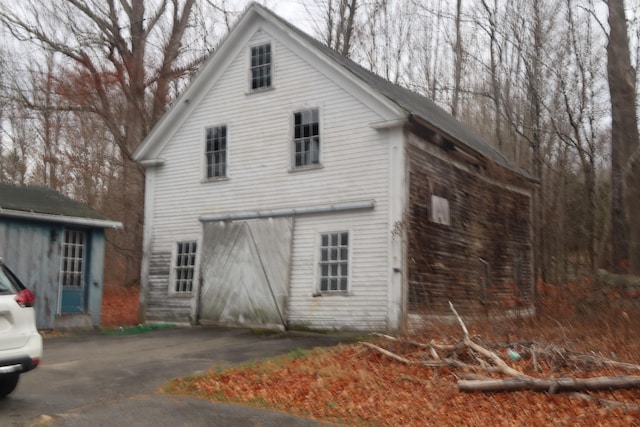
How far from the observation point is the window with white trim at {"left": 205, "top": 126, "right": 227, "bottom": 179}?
53.7 ft

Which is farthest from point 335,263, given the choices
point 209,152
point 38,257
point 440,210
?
point 38,257

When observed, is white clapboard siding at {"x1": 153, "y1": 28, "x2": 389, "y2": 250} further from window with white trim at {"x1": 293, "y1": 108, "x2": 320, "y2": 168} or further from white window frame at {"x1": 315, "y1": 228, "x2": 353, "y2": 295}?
white window frame at {"x1": 315, "y1": 228, "x2": 353, "y2": 295}

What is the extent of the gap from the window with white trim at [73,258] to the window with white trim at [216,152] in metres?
3.74

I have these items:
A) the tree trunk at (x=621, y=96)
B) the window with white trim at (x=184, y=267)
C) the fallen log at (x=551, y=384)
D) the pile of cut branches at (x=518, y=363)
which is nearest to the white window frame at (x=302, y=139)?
the window with white trim at (x=184, y=267)

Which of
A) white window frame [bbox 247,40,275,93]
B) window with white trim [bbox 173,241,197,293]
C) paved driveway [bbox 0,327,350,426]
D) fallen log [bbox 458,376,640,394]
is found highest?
white window frame [bbox 247,40,275,93]

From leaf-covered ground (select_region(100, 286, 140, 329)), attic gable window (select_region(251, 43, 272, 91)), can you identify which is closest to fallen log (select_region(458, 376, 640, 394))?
attic gable window (select_region(251, 43, 272, 91))

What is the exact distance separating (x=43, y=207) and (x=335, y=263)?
7.27 metres

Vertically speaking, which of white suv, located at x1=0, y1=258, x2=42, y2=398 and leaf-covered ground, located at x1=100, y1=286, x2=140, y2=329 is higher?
white suv, located at x1=0, y1=258, x2=42, y2=398

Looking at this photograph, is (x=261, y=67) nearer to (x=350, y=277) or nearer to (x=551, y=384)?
(x=350, y=277)

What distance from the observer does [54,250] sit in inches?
595

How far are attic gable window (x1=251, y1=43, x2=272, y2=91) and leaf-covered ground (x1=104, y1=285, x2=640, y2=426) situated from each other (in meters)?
7.65

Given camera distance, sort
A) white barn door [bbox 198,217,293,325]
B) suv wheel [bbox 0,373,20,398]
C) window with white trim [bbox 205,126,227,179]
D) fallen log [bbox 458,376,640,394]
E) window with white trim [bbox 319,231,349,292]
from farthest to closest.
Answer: window with white trim [bbox 205,126,227,179] < white barn door [bbox 198,217,293,325] < window with white trim [bbox 319,231,349,292] < suv wheel [bbox 0,373,20,398] < fallen log [bbox 458,376,640,394]

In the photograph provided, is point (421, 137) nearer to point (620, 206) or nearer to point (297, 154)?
point (297, 154)

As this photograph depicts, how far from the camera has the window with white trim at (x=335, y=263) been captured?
551 inches
